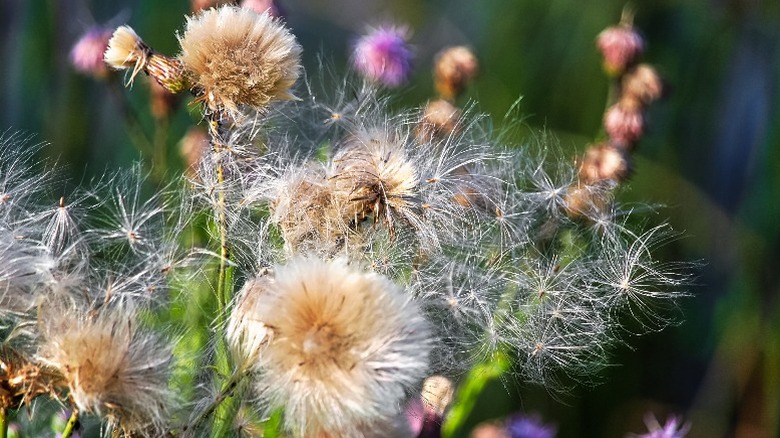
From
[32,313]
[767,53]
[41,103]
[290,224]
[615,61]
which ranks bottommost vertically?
[32,313]

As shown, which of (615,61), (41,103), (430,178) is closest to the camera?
(430,178)

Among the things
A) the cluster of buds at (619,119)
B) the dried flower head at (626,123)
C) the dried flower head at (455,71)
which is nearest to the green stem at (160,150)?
the dried flower head at (455,71)

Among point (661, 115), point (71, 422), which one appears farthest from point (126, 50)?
point (661, 115)

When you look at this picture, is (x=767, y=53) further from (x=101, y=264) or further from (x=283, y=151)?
(x=101, y=264)

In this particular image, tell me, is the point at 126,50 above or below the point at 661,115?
below

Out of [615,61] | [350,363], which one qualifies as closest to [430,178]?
[350,363]

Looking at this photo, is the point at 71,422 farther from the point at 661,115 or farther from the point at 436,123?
the point at 661,115
